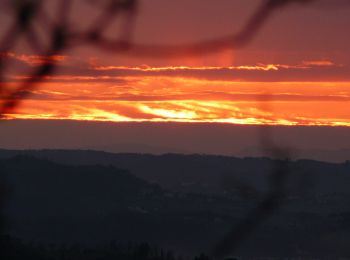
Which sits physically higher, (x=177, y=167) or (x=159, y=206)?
(x=177, y=167)

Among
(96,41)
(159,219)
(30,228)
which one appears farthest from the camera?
(159,219)

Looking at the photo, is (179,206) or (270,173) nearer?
(270,173)

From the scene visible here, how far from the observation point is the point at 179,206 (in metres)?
70.8

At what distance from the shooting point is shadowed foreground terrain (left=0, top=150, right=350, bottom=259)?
56188 mm

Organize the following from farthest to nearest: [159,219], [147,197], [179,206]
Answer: [147,197] < [179,206] < [159,219]

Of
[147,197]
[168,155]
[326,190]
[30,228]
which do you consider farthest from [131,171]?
[30,228]

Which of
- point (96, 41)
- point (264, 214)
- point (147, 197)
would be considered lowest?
point (264, 214)

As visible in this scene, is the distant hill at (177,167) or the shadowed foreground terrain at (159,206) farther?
the distant hill at (177,167)

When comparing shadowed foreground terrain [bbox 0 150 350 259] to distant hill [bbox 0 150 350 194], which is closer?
shadowed foreground terrain [bbox 0 150 350 259]

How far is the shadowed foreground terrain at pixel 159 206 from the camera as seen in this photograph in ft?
184

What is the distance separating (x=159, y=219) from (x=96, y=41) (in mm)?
63423

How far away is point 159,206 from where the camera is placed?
73438mm

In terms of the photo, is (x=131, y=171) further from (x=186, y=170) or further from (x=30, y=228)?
(x=30, y=228)

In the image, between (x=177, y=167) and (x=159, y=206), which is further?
(x=177, y=167)
